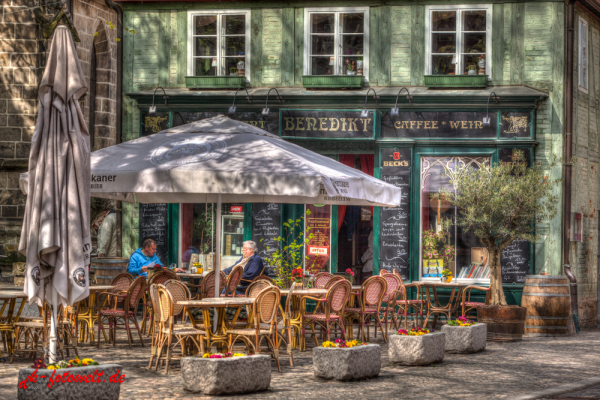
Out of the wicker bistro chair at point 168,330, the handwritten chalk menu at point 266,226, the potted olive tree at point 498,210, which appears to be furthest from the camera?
the handwritten chalk menu at point 266,226

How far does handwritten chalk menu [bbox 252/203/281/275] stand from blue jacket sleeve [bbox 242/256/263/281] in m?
3.86

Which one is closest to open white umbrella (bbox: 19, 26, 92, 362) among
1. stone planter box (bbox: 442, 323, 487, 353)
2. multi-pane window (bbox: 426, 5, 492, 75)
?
stone planter box (bbox: 442, 323, 487, 353)

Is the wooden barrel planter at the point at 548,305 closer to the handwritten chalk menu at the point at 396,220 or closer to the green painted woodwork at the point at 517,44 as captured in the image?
the handwritten chalk menu at the point at 396,220

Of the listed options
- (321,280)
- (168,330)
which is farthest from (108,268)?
(168,330)

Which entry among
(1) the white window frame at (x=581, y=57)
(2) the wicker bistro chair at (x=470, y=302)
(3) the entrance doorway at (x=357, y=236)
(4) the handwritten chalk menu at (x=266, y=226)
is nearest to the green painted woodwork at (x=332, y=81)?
(3) the entrance doorway at (x=357, y=236)

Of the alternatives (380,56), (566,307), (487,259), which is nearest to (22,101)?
(380,56)

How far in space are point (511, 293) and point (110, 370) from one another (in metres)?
10.2

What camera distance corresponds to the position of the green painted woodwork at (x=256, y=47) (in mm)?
16516

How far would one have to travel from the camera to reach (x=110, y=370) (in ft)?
21.4

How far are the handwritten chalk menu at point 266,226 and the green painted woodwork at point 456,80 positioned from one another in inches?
147

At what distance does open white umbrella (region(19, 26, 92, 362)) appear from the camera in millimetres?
6938

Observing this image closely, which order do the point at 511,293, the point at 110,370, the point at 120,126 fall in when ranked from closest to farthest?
the point at 110,370 < the point at 511,293 < the point at 120,126

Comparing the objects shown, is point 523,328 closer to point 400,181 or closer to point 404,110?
point 400,181

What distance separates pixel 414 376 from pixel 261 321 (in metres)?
1.73
